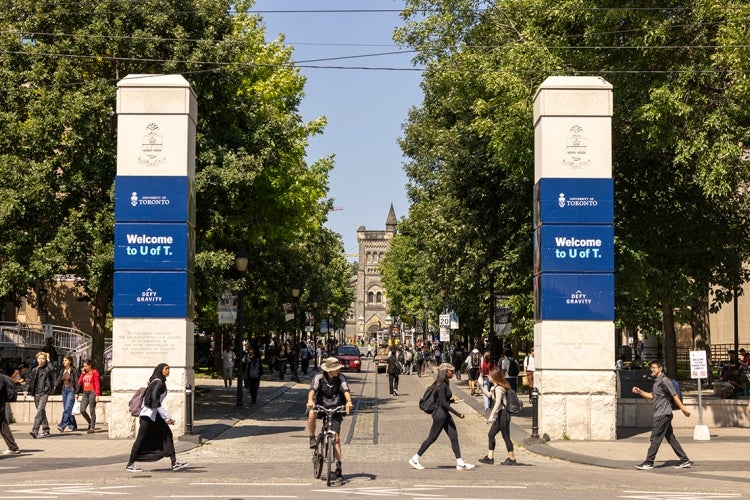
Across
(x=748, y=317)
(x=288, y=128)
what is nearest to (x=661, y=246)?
(x=288, y=128)

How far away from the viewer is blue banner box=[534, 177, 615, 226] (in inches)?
922

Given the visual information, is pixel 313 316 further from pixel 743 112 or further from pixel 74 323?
pixel 743 112

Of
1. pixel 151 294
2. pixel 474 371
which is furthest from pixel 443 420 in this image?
pixel 474 371

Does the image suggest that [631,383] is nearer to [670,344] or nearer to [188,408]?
[670,344]

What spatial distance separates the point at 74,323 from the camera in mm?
56938

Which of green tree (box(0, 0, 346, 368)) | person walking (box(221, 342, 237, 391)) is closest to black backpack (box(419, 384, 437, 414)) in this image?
green tree (box(0, 0, 346, 368))

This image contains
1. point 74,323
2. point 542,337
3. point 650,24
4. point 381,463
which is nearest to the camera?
point 381,463

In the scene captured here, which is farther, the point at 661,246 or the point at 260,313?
the point at 260,313

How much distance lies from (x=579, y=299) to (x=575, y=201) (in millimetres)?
2029

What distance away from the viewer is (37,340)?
44.5 meters

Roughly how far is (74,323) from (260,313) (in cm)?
936

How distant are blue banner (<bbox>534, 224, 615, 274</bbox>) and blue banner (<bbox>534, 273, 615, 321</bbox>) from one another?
0.90ft

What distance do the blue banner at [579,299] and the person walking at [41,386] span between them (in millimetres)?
10639

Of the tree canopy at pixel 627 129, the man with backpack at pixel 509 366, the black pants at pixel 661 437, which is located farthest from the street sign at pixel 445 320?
the black pants at pixel 661 437
